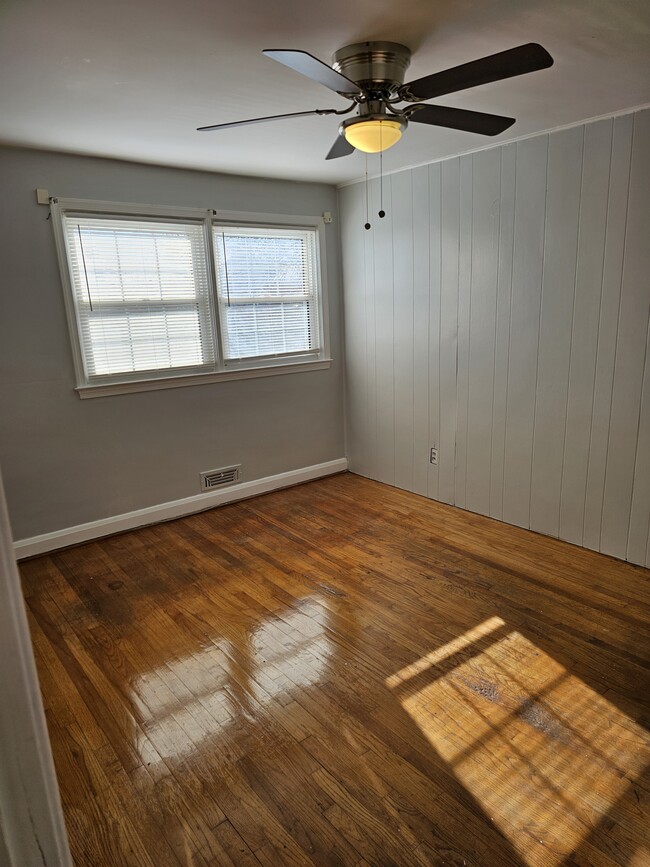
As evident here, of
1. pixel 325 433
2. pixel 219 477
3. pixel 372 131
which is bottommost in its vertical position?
pixel 219 477

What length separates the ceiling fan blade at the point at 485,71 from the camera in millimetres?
1526

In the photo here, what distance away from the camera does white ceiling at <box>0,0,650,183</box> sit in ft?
5.57

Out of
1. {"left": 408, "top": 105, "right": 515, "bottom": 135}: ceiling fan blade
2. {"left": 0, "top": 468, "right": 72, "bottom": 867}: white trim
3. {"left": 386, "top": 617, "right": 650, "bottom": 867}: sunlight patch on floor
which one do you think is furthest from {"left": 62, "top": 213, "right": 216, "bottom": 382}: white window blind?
{"left": 0, "top": 468, "right": 72, "bottom": 867}: white trim

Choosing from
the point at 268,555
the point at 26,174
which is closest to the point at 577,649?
the point at 268,555

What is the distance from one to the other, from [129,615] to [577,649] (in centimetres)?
216

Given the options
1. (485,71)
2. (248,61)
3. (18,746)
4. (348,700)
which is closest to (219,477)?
(348,700)

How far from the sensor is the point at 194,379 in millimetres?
3941

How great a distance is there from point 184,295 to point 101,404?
3.15 feet

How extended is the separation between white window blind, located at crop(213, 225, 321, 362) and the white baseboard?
1030 millimetres

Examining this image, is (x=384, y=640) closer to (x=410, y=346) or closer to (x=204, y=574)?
(x=204, y=574)

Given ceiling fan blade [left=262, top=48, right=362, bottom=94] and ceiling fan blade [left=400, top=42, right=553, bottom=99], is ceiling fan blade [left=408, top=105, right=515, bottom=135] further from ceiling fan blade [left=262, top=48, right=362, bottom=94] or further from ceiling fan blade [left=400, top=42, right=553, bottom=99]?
ceiling fan blade [left=262, top=48, right=362, bottom=94]

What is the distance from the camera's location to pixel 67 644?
2.57m

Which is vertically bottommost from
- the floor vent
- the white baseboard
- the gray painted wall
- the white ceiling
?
the white baseboard

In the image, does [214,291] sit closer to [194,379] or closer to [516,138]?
[194,379]
